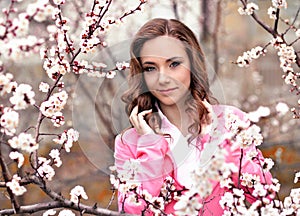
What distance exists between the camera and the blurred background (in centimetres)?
279

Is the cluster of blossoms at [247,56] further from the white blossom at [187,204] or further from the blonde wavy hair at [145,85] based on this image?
the white blossom at [187,204]

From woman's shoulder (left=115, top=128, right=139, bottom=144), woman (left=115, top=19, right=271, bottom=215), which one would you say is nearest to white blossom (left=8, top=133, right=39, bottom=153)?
woman (left=115, top=19, right=271, bottom=215)

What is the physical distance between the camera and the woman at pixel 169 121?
1.87 metres

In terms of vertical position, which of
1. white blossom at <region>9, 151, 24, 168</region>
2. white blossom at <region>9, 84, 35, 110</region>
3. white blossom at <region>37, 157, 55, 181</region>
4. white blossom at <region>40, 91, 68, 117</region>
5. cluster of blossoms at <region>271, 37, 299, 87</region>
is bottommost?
white blossom at <region>9, 151, 24, 168</region>

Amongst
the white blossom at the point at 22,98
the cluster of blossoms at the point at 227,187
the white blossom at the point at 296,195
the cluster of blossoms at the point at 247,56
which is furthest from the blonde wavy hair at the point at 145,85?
the white blossom at the point at 22,98

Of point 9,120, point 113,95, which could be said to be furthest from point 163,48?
point 113,95

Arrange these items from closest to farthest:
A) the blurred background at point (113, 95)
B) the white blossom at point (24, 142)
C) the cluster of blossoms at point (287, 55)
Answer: the white blossom at point (24, 142) → the cluster of blossoms at point (287, 55) → the blurred background at point (113, 95)

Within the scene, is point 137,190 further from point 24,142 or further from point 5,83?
point 5,83

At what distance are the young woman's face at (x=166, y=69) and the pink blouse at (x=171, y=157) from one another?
94 mm

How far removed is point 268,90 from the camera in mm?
8039

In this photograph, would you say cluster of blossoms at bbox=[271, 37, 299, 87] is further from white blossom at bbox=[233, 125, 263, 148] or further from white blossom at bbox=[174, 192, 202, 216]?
white blossom at bbox=[174, 192, 202, 216]

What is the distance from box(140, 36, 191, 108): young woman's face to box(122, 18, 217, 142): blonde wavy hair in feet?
0.09

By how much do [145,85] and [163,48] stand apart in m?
0.15

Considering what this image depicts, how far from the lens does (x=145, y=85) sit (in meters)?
1.99
